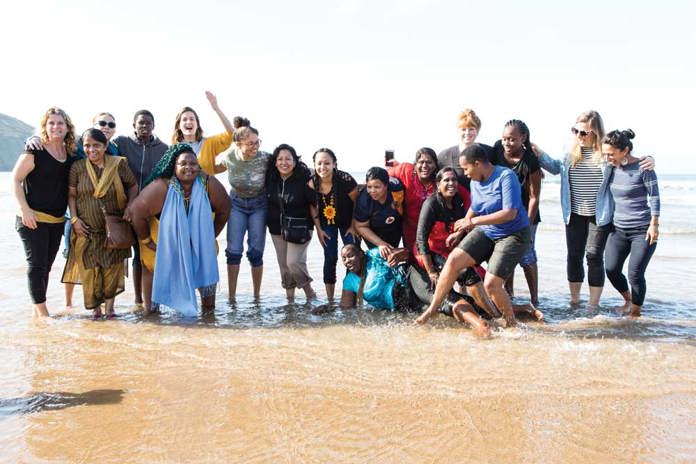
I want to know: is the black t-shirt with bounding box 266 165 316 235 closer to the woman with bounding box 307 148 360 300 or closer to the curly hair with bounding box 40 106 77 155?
the woman with bounding box 307 148 360 300

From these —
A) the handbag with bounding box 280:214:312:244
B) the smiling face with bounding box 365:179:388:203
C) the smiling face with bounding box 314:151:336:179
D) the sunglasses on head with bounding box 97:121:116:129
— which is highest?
the sunglasses on head with bounding box 97:121:116:129

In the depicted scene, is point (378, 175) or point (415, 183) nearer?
point (378, 175)

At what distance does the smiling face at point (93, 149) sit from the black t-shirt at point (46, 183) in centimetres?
25

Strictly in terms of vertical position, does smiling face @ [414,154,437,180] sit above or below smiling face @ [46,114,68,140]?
below

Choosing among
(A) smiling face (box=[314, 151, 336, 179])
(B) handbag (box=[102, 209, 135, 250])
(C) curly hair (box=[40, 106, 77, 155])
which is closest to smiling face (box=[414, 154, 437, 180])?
(A) smiling face (box=[314, 151, 336, 179])

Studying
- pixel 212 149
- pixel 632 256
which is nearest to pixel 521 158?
pixel 632 256

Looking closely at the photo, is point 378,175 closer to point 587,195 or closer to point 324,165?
point 324,165

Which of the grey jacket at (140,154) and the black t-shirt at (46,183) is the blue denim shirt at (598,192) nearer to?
the grey jacket at (140,154)

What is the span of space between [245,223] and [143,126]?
1.47 m

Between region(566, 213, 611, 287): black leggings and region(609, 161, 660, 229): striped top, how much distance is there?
0.28 meters

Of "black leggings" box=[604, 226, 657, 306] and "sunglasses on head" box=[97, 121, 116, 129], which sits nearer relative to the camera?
"black leggings" box=[604, 226, 657, 306]

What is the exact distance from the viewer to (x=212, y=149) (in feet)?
20.2

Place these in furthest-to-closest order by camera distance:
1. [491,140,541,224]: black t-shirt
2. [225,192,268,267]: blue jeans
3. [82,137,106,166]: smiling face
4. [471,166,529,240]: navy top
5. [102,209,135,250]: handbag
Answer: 1. [225,192,268,267]: blue jeans
2. [491,140,541,224]: black t-shirt
3. [102,209,135,250]: handbag
4. [82,137,106,166]: smiling face
5. [471,166,529,240]: navy top

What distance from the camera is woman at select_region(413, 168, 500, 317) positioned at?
5.15 metres
